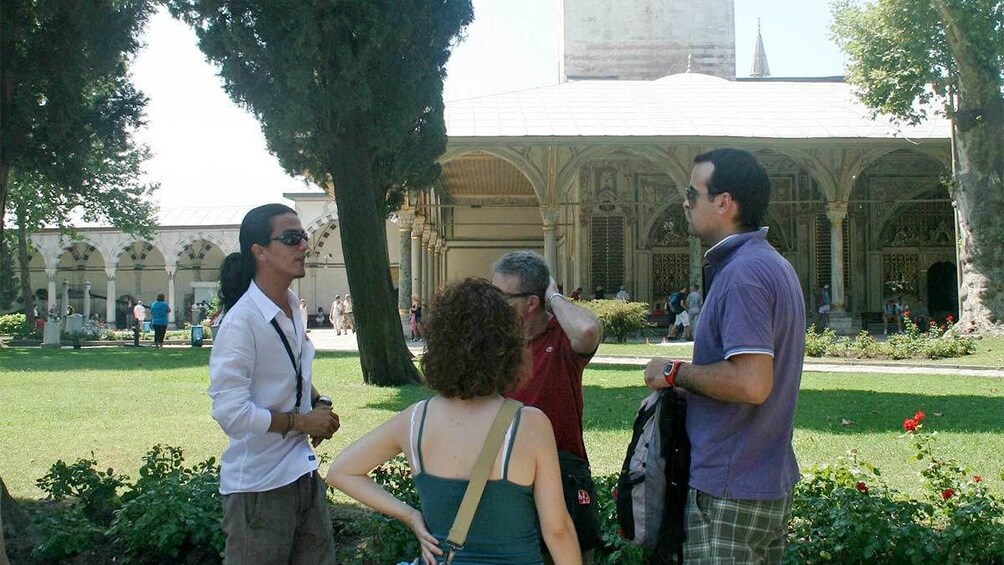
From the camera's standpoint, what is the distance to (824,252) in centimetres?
2684

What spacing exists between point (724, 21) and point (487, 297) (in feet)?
123

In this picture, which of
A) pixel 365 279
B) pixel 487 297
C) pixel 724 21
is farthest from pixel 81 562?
pixel 724 21

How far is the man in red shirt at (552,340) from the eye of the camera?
2836 mm

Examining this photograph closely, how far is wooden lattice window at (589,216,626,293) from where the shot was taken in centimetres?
2627

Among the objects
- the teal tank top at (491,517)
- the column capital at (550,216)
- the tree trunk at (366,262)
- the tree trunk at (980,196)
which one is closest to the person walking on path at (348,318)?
the column capital at (550,216)

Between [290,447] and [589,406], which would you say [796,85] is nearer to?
[589,406]

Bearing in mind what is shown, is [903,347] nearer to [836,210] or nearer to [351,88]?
[836,210]

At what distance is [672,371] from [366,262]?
28.7ft

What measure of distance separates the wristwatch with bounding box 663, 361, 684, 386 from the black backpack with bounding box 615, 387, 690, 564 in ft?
0.14

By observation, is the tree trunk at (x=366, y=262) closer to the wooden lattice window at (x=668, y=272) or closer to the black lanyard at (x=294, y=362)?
the black lanyard at (x=294, y=362)

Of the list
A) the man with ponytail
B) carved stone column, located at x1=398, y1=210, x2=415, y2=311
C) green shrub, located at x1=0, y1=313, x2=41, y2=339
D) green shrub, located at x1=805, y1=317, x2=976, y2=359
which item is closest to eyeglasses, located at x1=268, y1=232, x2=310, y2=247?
the man with ponytail

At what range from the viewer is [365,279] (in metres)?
10.9

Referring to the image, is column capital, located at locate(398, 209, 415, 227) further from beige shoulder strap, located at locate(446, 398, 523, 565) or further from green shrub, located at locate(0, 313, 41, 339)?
beige shoulder strap, located at locate(446, 398, 523, 565)

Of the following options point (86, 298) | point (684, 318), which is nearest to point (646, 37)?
point (684, 318)
